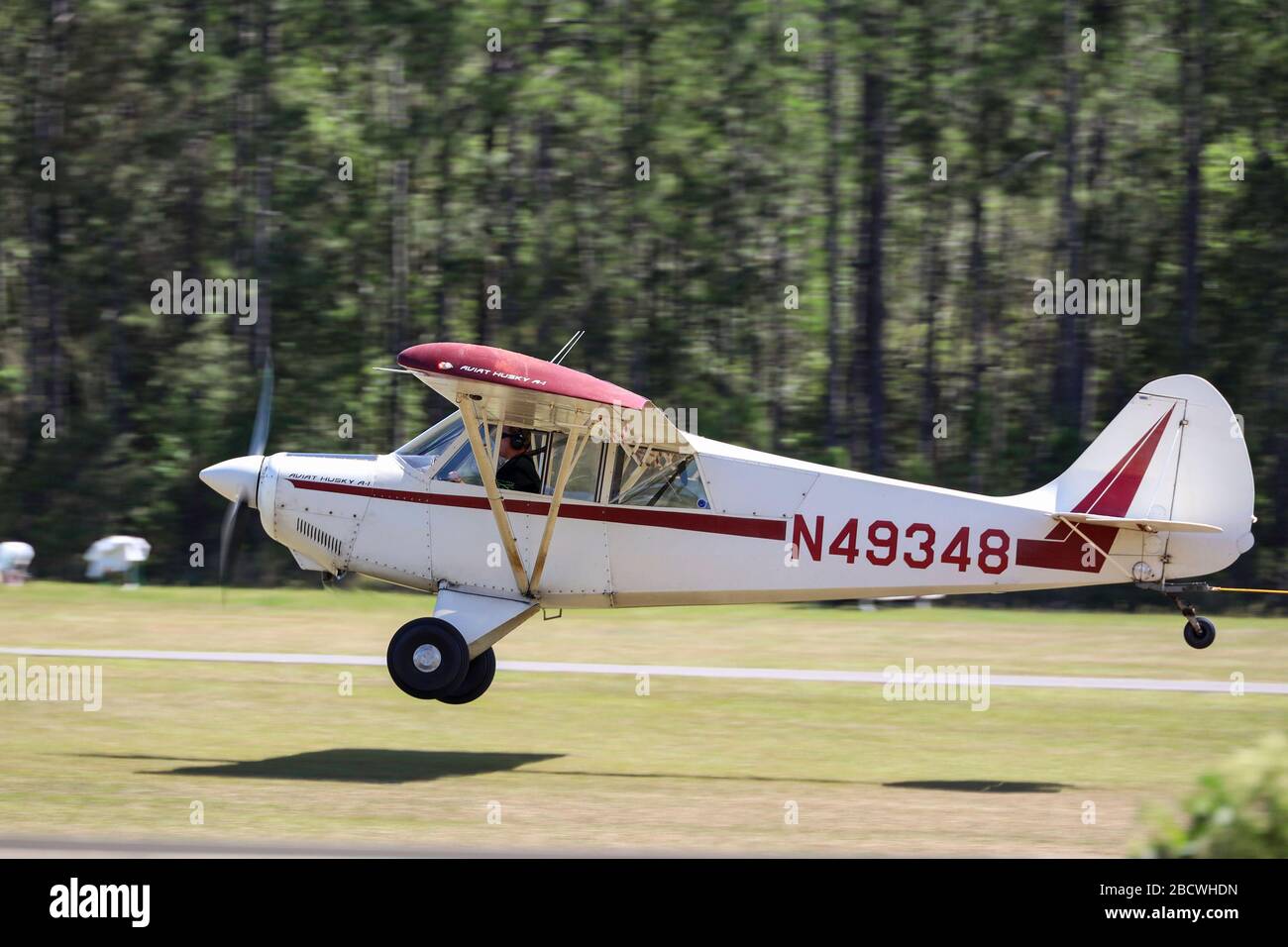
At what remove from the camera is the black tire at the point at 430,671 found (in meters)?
11.6

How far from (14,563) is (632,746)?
1382 cm

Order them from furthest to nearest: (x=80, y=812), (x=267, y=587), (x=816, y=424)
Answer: (x=816, y=424) < (x=267, y=587) < (x=80, y=812)

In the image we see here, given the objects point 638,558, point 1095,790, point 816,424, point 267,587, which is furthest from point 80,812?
point 816,424

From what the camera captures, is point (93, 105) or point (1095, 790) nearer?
point (1095, 790)

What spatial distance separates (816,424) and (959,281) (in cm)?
368

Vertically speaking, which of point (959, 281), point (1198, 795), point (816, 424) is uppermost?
point (959, 281)

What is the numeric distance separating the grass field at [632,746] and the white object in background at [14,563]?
375 cm

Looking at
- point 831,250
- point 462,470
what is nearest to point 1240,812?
point 462,470

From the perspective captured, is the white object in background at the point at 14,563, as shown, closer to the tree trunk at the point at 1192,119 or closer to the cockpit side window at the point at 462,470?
the cockpit side window at the point at 462,470

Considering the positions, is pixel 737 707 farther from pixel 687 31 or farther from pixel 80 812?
pixel 687 31

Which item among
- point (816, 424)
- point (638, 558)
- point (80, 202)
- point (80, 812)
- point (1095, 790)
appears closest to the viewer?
point (80, 812)

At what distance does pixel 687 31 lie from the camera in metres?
25.3

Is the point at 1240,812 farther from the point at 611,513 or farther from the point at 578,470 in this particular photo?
the point at 578,470

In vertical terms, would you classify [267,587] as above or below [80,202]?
below
